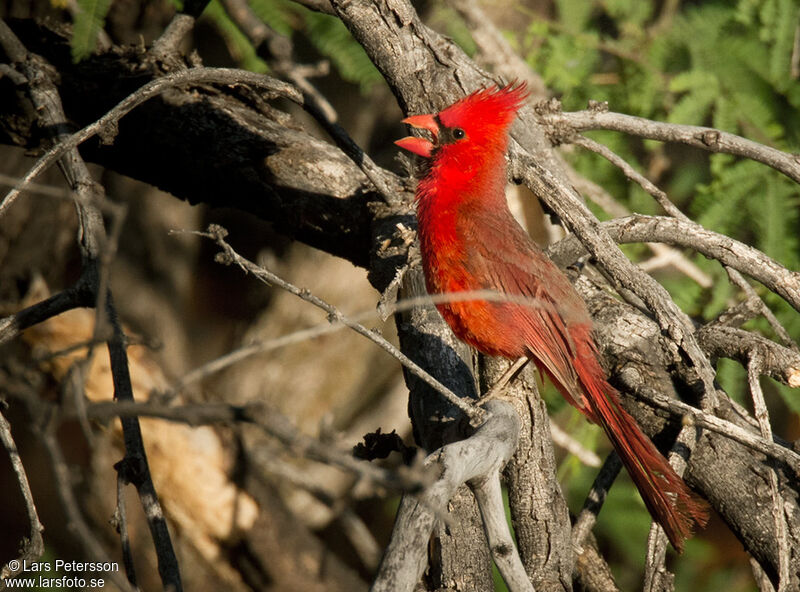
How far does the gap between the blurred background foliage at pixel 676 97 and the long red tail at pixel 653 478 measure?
53.2 inches

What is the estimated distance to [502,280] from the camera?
288cm

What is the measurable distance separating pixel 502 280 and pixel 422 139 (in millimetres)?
640

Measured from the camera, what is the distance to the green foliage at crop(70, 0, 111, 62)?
3.06 meters

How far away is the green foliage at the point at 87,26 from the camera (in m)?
3.06

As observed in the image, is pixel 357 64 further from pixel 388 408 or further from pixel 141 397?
pixel 388 408

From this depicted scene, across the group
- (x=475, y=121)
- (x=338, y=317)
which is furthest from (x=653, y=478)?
(x=475, y=121)

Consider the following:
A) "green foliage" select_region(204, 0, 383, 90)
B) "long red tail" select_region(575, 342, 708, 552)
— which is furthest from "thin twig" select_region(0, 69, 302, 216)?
"long red tail" select_region(575, 342, 708, 552)

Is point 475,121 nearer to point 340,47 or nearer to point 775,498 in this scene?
point 340,47

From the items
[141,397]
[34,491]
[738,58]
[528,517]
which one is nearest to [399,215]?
Result: [528,517]

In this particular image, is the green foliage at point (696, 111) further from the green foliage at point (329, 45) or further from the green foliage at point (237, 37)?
the green foliage at point (237, 37)

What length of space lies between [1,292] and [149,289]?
1.69 metres

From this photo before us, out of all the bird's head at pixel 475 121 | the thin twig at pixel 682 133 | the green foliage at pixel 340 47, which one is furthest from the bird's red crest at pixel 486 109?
the green foliage at pixel 340 47

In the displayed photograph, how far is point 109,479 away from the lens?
16.4 feet

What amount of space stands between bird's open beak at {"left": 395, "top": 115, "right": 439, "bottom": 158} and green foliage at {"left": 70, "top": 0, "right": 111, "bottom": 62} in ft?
3.90
